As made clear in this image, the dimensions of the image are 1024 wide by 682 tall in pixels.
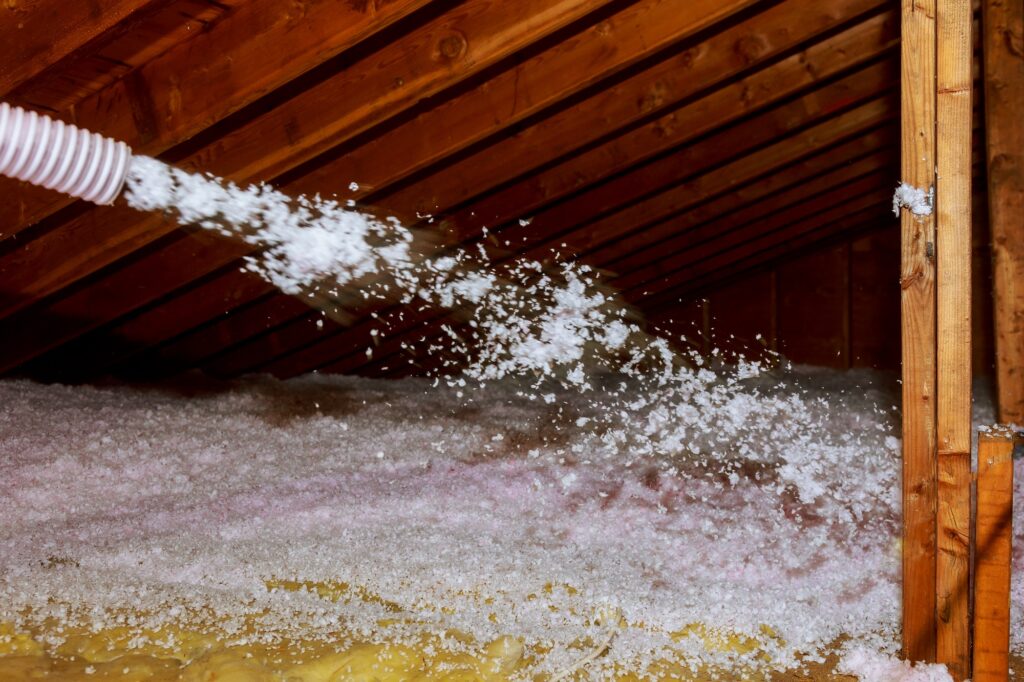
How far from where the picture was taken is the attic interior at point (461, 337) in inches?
60.2

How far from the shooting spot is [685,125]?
294cm

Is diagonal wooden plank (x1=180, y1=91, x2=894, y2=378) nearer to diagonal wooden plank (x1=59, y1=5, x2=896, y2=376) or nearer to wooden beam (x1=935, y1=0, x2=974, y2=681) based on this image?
diagonal wooden plank (x1=59, y1=5, x2=896, y2=376)

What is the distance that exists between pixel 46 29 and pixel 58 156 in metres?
0.60

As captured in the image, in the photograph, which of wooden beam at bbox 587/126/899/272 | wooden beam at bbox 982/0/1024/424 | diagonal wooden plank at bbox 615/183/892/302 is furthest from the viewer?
diagonal wooden plank at bbox 615/183/892/302

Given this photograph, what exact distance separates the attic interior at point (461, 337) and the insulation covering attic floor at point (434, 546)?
0.4 inches

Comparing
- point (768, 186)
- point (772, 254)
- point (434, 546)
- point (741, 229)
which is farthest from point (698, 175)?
point (434, 546)

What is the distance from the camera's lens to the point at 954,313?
4.53ft

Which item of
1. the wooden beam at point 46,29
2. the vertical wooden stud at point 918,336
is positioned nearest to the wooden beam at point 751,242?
the vertical wooden stud at point 918,336

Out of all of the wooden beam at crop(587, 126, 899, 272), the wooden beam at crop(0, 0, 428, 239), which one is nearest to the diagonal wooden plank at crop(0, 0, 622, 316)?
the wooden beam at crop(0, 0, 428, 239)

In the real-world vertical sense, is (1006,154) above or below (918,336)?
above

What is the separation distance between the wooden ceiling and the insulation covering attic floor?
0.53 meters

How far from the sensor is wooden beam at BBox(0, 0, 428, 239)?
1.77 metres

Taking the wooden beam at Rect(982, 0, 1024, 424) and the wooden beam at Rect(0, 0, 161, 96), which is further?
the wooden beam at Rect(982, 0, 1024, 424)

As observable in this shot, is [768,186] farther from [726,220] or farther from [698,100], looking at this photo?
[698,100]
